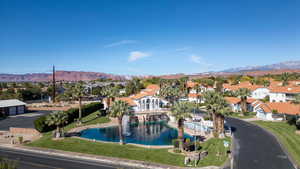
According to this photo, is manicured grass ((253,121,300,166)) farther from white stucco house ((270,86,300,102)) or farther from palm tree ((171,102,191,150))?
white stucco house ((270,86,300,102))

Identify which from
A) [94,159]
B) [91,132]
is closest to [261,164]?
[94,159]

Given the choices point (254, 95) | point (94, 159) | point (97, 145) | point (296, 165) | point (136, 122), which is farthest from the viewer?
point (254, 95)

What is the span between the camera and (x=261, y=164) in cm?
3234

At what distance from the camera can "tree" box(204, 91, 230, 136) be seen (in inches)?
1849

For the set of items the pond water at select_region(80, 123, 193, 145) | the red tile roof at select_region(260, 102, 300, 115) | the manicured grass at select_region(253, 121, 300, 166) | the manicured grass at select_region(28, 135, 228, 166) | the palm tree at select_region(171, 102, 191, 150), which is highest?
the palm tree at select_region(171, 102, 191, 150)

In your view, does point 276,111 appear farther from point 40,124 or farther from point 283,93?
point 40,124

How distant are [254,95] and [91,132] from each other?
7700 centimetres

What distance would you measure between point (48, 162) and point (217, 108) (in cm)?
3205

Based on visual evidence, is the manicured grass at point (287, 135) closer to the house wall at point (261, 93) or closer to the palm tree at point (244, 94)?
the palm tree at point (244, 94)

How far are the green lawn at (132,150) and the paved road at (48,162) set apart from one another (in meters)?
4.00

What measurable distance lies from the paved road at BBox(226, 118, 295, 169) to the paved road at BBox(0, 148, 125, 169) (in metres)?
19.3

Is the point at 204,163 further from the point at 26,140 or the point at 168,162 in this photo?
the point at 26,140

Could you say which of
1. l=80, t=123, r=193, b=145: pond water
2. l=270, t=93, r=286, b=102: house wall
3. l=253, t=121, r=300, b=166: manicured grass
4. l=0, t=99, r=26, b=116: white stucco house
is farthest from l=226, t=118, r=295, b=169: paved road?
l=0, t=99, r=26, b=116: white stucco house

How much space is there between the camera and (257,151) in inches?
1511
